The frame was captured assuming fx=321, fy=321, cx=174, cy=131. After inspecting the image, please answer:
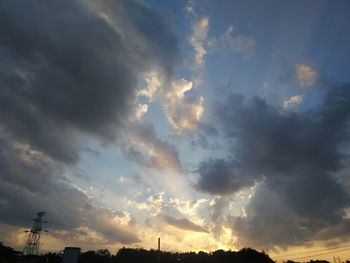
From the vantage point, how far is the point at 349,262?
16825cm

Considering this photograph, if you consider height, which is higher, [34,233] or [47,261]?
[34,233]

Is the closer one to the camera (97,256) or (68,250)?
(68,250)

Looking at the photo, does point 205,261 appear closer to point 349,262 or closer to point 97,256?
point 97,256

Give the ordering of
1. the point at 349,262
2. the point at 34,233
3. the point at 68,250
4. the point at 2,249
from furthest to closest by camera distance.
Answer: the point at 349,262
the point at 34,233
the point at 2,249
the point at 68,250

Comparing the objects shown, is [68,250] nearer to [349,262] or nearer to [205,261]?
[205,261]

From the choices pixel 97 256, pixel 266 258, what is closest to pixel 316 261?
pixel 266 258

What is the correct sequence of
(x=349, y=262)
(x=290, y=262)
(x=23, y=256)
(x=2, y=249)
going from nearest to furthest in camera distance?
(x=2, y=249)
(x=23, y=256)
(x=349, y=262)
(x=290, y=262)

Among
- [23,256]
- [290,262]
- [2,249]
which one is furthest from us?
[290,262]

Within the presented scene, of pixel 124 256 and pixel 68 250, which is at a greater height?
pixel 124 256

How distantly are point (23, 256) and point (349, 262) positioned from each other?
157 m

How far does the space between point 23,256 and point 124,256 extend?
2710 inches

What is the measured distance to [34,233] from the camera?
11575 cm

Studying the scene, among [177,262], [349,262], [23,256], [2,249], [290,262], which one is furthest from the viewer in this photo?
[290,262]

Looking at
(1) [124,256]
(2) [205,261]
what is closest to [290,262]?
(2) [205,261]
